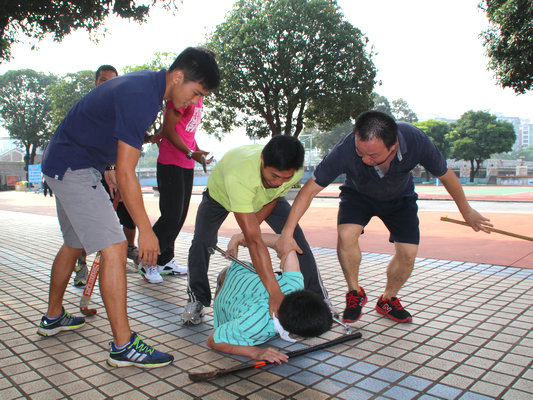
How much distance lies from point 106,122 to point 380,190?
5.90 ft

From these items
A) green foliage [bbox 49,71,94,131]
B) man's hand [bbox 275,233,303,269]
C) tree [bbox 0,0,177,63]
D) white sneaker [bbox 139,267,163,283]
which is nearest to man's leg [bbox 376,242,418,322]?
man's hand [bbox 275,233,303,269]

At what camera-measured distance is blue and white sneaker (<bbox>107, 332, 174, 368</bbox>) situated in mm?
2348

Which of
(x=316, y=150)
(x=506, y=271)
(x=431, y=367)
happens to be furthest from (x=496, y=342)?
(x=316, y=150)

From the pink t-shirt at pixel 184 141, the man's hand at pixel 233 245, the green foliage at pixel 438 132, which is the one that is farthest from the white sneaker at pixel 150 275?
the green foliage at pixel 438 132

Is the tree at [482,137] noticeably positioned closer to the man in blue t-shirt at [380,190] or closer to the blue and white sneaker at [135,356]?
the man in blue t-shirt at [380,190]

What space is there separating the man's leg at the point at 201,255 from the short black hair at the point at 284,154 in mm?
821

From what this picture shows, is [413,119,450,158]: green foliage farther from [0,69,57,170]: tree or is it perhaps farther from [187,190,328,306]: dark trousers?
[187,190,328,306]: dark trousers

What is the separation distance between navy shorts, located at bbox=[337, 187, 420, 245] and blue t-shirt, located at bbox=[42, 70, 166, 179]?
160 cm

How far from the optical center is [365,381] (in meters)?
2.19

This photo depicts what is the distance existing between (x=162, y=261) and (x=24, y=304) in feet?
4.12

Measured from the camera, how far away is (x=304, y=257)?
3.12m

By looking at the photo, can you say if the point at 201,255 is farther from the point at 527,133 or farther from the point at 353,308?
the point at 527,133

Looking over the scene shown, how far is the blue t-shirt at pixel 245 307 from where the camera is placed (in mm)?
2277

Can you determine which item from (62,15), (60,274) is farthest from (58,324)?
(62,15)
